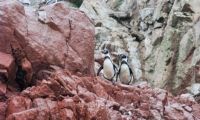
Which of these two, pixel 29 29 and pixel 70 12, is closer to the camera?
pixel 29 29

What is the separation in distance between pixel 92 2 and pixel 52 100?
2395 centimetres

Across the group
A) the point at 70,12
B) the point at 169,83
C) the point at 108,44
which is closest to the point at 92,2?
the point at 108,44

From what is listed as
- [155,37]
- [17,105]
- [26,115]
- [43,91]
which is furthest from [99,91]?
[155,37]

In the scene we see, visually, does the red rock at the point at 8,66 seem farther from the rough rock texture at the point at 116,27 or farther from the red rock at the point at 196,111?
the rough rock texture at the point at 116,27

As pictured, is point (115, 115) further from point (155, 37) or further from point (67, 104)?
point (155, 37)

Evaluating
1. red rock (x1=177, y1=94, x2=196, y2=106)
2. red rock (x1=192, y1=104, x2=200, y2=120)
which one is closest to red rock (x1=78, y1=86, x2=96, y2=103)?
red rock (x1=192, y1=104, x2=200, y2=120)

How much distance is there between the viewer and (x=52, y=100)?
30.3ft

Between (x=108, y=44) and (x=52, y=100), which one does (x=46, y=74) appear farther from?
(x=108, y=44)

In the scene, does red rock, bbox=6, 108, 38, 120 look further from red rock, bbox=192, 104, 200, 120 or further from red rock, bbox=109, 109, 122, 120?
red rock, bbox=192, 104, 200, 120

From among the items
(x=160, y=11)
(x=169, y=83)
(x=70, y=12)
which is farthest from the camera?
(x=160, y=11)

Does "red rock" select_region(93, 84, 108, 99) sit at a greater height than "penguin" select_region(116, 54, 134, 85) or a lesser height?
greater

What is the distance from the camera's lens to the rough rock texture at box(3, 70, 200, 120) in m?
8.59

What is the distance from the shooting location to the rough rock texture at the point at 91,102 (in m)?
8.59

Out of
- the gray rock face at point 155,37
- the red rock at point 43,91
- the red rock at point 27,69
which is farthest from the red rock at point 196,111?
the gray rock face at point 155,37
